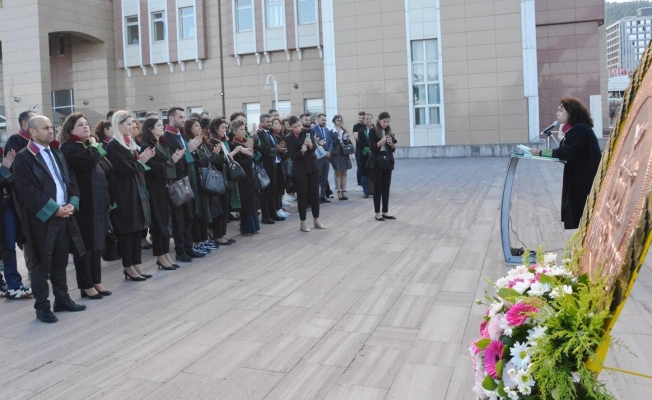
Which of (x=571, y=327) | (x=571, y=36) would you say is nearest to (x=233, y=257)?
(x=571, y=327)

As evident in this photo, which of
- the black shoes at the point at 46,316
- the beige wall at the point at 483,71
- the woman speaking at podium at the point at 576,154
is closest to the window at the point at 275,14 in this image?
the beige wall at the point at 483,71

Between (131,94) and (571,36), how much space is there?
24306 mm

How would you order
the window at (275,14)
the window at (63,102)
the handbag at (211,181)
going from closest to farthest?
1. the handbag at (211,181)
2. the window at (275,14)
3. the window at (63,102)

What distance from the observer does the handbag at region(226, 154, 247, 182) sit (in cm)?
908

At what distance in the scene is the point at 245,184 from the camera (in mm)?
9625

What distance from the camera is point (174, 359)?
445 cm

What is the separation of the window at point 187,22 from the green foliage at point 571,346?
34.7 meters

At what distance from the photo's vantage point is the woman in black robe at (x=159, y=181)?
7262mm

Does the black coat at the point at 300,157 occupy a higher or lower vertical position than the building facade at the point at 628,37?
lower

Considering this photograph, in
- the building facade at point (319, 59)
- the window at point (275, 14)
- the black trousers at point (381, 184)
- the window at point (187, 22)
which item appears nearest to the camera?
the black trousers at point (381, 184)

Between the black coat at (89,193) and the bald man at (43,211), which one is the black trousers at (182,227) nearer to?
the black coat at (89,193)

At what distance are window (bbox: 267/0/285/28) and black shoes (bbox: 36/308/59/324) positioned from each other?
2858 centimetres

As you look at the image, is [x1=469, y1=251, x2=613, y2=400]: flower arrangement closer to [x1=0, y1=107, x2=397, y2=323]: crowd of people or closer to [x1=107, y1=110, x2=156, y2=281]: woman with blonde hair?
[x1=0, y1=107, x2=397, y2=323]: crowd of people

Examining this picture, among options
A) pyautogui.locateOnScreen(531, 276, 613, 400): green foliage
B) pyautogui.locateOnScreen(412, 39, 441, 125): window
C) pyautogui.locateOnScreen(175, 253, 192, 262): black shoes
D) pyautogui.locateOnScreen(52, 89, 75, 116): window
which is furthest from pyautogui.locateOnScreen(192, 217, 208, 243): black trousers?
pyautogui.locateOnScreen(52, 89, 75, 116): window
